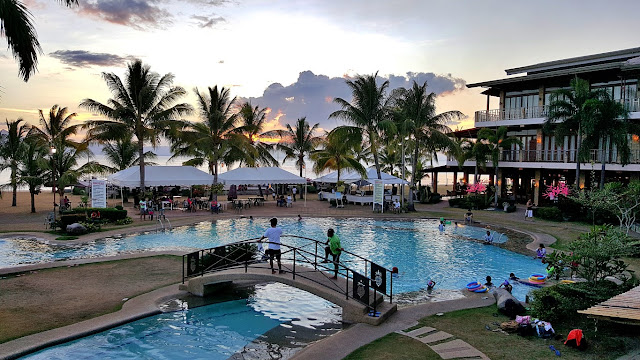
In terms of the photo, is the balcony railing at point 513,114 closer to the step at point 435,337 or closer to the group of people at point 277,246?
the group of people at point 277,246

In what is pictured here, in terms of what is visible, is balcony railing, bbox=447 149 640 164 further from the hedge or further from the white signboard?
the white signboard

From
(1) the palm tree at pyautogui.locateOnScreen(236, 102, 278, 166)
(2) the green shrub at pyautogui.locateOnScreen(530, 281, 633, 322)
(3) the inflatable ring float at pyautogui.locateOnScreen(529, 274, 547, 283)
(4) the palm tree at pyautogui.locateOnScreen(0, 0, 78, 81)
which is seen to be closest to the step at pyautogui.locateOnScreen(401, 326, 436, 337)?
(2) the green shrub at pyautogui.locateOnScreen(530, 281, 633, 322)

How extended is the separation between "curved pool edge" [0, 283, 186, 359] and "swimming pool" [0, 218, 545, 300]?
7.21m

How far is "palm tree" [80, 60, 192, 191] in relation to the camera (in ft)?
108

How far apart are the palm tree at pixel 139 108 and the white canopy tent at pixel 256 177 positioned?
6.06 metres

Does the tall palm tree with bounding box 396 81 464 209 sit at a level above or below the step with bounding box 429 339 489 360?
above

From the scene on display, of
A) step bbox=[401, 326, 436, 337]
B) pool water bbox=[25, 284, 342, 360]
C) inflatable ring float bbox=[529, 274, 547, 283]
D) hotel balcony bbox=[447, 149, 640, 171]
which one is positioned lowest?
pool water bbox=[25, 284, 342, 360]

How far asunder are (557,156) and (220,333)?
3276cm

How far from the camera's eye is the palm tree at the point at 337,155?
3747 cm

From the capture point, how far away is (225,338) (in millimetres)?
11281

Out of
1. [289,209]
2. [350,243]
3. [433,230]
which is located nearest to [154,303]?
[350,243]

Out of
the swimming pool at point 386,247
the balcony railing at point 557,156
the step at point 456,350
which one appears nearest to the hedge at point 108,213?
the swimming pool at point 386,247

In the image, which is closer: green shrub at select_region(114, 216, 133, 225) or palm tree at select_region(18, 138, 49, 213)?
green shrub at select_region(114, 216, 133, 225)

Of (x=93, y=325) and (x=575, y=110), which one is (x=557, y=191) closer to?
(x=575, y=110)
